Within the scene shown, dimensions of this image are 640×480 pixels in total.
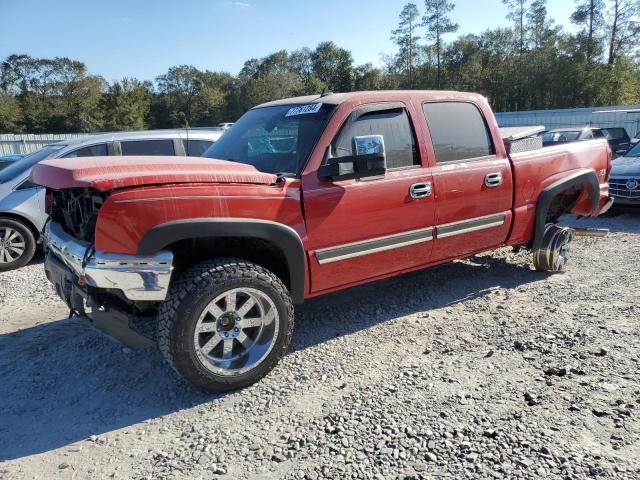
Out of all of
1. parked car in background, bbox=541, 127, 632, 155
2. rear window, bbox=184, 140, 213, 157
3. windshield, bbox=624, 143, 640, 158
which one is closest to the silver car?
rear window, bbox=184, 140, 213, 157

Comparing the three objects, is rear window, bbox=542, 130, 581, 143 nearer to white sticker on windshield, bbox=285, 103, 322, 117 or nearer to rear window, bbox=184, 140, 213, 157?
rear window, bbox=184, 140, 213, 157

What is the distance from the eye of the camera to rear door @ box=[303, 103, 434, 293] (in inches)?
142

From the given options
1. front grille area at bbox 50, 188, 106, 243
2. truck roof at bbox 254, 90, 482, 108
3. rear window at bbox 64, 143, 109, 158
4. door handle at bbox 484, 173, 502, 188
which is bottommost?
door handle at bbox 484, 173, 502, 188

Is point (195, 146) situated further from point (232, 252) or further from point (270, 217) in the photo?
point (270, 217)

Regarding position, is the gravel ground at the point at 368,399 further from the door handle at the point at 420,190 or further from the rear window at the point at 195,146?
the rear window at the point at 195,146

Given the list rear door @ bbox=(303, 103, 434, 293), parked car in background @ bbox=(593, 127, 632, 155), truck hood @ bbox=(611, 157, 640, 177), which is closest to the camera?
rear door @ bbox=(303, 103, 434, 293)

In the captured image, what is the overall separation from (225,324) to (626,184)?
8.45 metres

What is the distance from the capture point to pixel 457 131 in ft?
14.7

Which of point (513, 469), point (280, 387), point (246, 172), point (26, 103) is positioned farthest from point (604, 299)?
point (26, 103)

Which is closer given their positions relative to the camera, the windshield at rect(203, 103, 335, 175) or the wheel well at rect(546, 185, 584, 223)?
the windshield at rect(203, 103, 335, 175)

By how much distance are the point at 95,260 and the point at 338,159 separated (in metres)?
1.73

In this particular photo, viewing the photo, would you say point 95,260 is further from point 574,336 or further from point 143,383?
point 574,336

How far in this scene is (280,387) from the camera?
3.39m

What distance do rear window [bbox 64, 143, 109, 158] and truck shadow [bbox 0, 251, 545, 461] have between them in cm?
307
